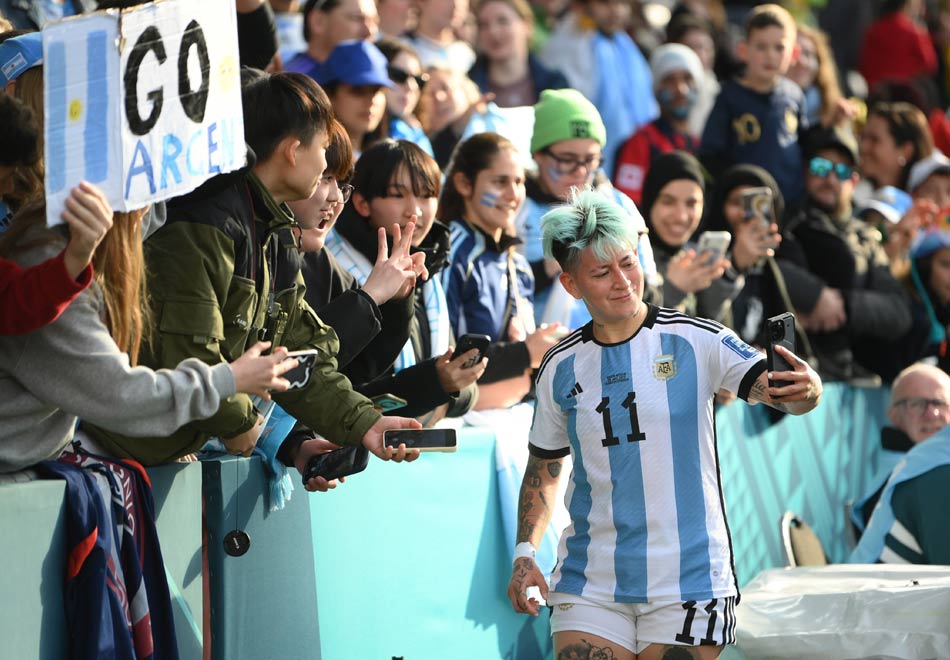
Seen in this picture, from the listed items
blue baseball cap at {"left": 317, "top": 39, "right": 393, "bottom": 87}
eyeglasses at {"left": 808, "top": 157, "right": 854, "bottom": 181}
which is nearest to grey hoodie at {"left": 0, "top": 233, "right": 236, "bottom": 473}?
blue baseball cap at {"left": 317, "top": 39, "right": 393, "bottom": 87}

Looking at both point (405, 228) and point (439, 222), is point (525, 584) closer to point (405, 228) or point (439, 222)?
point (405, 228)

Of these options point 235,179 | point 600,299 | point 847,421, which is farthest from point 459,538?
point 847,421

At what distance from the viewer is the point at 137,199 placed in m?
4.04

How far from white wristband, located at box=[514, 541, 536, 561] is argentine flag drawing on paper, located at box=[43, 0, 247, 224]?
5.84 feet

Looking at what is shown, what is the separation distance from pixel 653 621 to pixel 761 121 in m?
6.56

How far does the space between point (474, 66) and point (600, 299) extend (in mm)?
6612

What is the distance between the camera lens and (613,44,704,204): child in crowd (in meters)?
10.9

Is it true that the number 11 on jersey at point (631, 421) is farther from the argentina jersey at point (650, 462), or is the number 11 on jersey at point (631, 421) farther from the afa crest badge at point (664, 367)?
the afa crest badge at point (664, 367)

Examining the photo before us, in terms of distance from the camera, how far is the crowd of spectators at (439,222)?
4121 mm

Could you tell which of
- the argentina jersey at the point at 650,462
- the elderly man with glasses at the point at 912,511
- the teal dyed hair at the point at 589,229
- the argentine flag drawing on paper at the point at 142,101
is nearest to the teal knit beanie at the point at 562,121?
the elderly man with glasses at the point at 912,511

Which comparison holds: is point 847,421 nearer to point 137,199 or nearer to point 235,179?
point 235,179

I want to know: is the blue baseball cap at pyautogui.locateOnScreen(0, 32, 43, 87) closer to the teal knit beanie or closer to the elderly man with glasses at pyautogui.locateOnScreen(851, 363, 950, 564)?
the teal knit beanie

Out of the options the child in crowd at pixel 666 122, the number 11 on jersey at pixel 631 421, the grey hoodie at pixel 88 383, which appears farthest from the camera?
the child in crowd at pixel 666 122

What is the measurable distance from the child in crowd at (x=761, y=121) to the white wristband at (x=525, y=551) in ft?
19.5
